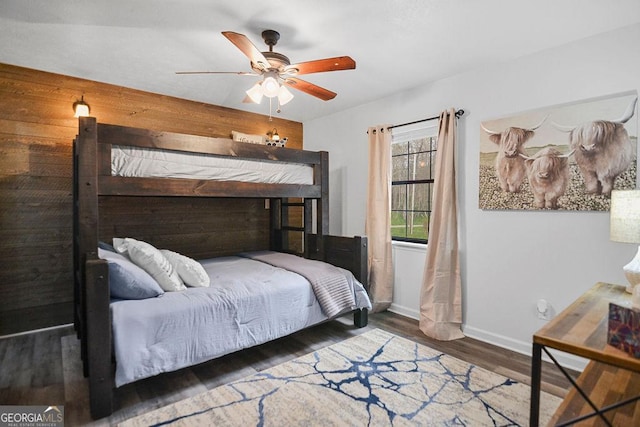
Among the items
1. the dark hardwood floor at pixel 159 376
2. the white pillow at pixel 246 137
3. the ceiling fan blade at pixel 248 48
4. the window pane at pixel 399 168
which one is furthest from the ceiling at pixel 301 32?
the dark hardwood floor at pixel 159 376

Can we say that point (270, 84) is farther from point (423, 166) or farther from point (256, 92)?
point (423, 166)

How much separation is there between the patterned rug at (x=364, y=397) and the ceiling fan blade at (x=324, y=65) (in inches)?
83.0

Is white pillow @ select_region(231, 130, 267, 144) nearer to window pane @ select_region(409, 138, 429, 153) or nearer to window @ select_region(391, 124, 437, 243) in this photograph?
window @ select_region(391, 124, 437, 243)

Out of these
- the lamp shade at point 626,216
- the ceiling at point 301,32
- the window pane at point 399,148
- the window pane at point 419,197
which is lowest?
the lamp shade at point 626,216

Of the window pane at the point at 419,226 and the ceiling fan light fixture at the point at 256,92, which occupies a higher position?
the ceiling fan light fixture at the point at 256,92

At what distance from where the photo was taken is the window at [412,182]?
3555 mm

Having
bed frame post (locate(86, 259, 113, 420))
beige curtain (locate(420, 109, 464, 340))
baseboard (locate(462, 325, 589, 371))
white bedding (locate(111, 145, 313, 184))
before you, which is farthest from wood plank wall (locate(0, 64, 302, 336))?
baseboard (locate(462, 325, 589, 371))

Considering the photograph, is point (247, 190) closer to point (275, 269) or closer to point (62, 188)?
point (275, 269)

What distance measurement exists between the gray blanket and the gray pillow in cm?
121

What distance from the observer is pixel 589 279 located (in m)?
2.37

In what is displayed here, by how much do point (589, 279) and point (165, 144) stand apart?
3.33 metres

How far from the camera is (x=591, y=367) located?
1.72 m

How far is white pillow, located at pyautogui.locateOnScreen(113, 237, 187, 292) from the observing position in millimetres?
2408

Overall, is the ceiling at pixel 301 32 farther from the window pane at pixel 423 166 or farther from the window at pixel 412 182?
the window pane at pixel 423 166
